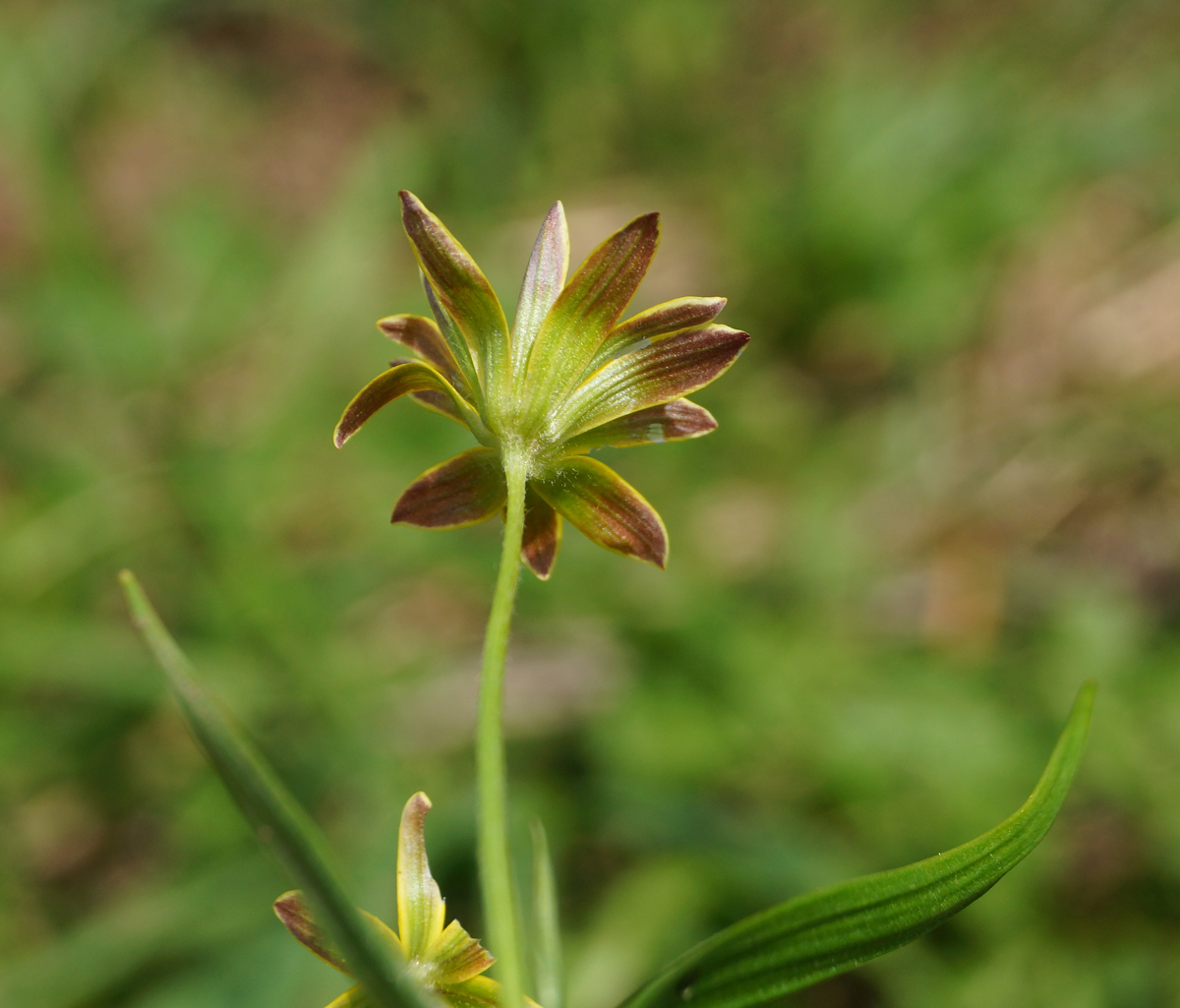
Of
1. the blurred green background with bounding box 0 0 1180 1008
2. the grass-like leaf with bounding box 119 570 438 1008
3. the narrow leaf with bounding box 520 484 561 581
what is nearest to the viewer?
the grass-like leaf with bounding box 119 570 438 1008

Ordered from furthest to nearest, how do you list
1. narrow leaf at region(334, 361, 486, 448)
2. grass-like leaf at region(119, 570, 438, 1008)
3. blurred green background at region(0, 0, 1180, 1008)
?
blurred green background at region(0, 0, 1180, 1008) < narrow leaf at region(334, 361, 486, 448) < grass-like leaf at region(119, 570, 438, 1008)

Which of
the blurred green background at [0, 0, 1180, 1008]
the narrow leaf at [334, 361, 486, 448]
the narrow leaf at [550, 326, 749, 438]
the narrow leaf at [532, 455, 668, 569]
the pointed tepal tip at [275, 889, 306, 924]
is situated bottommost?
the pointed tepal tip at [275, 889, 306, 924]

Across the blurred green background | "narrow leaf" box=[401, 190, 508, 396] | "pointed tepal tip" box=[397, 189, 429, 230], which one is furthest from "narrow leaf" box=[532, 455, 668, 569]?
the blurred green background

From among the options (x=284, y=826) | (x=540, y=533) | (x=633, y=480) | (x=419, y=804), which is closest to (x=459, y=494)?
(x=540, y=533)

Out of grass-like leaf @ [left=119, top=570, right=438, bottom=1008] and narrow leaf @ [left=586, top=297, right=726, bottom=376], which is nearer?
grass-like leaf @ [left=119, top=570, right=438, bottom=1008]

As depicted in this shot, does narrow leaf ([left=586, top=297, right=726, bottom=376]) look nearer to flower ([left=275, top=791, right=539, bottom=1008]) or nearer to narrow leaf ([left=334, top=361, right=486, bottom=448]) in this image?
narrow leaf ([left=334, top=361, right=486, bottom=448])

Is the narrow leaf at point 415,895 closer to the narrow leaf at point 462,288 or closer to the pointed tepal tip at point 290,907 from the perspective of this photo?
the pointed tepal tip at point 290,907

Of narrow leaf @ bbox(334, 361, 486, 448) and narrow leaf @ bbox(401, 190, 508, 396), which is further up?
narrow leaf @ bbox(401, 190, 508, 396)
